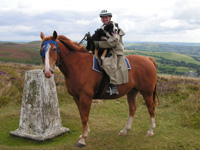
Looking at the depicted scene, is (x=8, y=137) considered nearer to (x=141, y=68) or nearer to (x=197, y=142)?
(x=141, y=68)

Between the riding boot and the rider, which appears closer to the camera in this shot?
the rider

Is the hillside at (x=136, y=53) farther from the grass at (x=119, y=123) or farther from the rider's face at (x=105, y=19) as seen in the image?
the rider's face at (x=105, y=19)

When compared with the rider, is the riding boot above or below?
below

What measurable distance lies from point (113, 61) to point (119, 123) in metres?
3.38

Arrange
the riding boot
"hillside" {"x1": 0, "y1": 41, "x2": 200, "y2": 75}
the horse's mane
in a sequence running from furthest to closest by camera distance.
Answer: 1. "hillside" {"x1": 0, "y1": 41, "x2": 200, "y2": 75}
2. the riding boot
3. the horse's mane

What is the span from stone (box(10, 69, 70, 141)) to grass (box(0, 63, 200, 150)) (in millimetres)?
268

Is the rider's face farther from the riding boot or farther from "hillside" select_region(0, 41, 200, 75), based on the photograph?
"hillside" select_region(0, 41, 200, 75)

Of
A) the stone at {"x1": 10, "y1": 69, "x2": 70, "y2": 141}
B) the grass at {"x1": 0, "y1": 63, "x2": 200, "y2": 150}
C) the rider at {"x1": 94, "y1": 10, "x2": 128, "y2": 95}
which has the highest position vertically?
the rider at {"x1": 94, "y1": 10, "x2": 128, "y2": 95}

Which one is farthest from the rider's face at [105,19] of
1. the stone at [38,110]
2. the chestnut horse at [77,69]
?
the stone at [38,110]

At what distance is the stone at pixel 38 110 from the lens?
5.81 meters

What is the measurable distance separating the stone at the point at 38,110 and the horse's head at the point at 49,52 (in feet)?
6.44

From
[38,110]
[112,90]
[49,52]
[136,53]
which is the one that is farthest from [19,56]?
[136,53]

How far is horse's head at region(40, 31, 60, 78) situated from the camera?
154 inches

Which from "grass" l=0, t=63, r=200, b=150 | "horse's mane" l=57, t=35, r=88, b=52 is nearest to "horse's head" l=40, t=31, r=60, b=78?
"horse's mane" l=57, t=35, r=88, b=52
